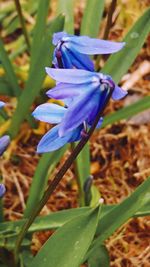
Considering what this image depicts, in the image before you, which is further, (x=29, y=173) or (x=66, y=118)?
(x=29, y=173)

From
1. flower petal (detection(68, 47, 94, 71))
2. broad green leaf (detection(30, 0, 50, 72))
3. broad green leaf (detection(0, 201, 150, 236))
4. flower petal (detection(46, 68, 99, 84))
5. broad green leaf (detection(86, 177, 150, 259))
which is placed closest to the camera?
flower petal (detection(46, 68, 99, 84))

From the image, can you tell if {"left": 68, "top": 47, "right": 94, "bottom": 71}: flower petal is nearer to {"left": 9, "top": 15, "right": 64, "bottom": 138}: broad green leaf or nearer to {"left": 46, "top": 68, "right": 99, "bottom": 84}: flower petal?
{"left": 46, "top": 68, "right": 99, "bottom": 84}: flower petal

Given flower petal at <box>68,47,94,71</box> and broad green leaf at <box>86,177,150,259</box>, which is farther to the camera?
broad green leaf at <box>86,177,150,259</box>

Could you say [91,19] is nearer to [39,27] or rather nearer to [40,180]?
[39,27]

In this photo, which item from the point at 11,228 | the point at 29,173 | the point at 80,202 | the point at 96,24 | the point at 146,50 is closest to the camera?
the point at 11,228

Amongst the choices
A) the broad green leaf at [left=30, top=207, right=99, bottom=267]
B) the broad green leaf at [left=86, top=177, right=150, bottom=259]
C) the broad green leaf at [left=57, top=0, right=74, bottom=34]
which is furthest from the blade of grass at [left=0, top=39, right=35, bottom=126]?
the broad green leaf at [left=30, top=207, right=99, bottom=267]

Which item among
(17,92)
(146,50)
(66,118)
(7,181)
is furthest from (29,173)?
(66,118)

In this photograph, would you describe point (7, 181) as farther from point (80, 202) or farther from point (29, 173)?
point (80, 202)
